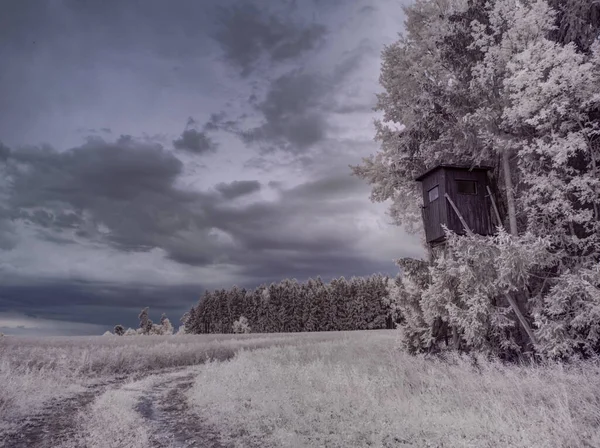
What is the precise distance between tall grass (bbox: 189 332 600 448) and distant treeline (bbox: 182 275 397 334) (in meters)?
56.7

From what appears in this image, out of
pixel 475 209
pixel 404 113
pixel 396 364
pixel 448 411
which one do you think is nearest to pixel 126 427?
pixel 448 411

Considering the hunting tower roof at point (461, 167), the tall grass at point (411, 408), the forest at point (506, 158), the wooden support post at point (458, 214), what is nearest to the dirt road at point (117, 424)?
the tall grass at point (411, 408)

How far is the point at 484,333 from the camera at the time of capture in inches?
555

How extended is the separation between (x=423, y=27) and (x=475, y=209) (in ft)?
27.2

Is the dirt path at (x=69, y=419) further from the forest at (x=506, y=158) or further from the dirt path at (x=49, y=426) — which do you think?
the forest at (x=506, y=158)

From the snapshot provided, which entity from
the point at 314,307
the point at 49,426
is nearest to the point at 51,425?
the point at 49,426

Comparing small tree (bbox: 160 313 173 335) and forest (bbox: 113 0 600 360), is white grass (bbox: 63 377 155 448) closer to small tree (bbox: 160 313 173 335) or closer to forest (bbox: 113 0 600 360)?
forest (bbox: 113 0 600 360)

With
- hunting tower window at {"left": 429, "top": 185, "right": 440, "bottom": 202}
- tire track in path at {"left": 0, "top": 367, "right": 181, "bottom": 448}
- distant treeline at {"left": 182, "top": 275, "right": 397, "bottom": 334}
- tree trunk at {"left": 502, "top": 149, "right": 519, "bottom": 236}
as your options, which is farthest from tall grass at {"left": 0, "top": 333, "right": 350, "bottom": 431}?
distant treeline at {"left": 182, "top": 275, "right": 397, "bottom": 334}

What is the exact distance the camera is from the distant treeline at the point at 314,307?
7000cm

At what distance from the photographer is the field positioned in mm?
7602

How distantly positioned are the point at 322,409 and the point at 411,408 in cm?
200

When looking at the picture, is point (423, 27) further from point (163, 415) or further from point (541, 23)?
point (163, 415)

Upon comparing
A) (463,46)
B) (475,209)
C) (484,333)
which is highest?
(463,46)

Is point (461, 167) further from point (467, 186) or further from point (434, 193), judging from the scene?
point (434, 193)
